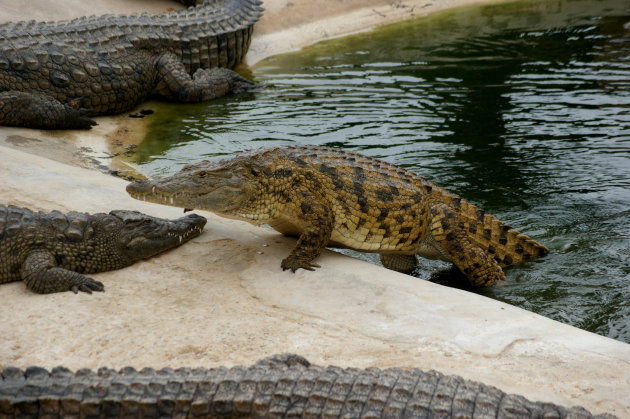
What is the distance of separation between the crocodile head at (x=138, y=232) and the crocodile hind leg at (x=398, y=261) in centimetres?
154

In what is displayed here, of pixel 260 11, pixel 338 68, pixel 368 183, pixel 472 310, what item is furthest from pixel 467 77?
pixel 472 310

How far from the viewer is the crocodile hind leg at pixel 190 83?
10.0 meters

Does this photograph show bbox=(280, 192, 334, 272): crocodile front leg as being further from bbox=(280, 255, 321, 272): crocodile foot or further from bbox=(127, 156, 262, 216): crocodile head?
bbox=(127, 156, 262, 216): crocodile head

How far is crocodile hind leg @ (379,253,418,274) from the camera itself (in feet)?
18.7

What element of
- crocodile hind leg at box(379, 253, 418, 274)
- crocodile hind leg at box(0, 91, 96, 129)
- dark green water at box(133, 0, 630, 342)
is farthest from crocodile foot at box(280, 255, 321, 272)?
crocodile hind leg at box(0, 91, 96, 129)

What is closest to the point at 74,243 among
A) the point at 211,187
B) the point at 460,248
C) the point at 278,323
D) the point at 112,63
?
the point at 211,187

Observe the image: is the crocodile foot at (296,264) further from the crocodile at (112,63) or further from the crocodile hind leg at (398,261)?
the crocodile at (112,63)

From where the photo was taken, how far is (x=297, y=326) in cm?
396


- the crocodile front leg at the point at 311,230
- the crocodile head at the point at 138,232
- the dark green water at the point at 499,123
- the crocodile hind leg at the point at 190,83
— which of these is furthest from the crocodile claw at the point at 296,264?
the crocodile hind leg at the point at 190,83

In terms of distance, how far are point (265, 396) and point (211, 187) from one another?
2.31 meters

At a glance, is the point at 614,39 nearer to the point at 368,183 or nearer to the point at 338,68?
the point at 338,68

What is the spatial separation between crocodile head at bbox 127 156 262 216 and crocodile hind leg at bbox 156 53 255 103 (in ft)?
17.3

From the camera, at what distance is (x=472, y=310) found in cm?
419

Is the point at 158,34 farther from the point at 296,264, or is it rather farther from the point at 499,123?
the point at 296,264
